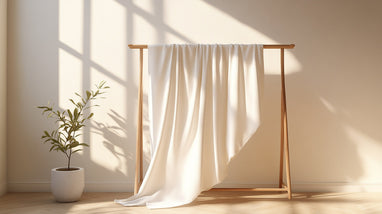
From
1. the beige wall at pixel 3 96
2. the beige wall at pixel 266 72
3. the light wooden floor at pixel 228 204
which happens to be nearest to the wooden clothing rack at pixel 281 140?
the light wooden floor at pixel 228 204

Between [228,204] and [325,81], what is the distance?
4.70 ft

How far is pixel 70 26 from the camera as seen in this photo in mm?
3270

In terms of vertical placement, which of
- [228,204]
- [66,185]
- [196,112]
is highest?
[196,112]

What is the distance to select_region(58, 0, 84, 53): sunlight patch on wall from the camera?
129 inches

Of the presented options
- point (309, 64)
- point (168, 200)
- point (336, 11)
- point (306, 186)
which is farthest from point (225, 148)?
point (336, 11)

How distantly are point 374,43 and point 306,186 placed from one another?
55.5 inches

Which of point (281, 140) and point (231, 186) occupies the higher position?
point (281, 140)

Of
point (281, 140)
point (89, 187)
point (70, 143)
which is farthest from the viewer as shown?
point (89, 187)

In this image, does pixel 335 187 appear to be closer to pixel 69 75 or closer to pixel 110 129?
pixel 110 129

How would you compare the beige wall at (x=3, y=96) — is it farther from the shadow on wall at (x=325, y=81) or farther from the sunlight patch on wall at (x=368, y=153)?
the sunlight patch on wall at (x=368, y=153)

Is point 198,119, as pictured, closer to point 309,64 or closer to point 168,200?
point 168,200

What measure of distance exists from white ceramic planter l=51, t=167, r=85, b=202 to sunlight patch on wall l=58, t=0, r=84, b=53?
1110 millimetres

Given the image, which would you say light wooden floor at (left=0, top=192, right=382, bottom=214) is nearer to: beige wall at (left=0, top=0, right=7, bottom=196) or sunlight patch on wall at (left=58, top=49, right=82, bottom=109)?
beige wall at (left=0, top=0, right=7, bottom=196)

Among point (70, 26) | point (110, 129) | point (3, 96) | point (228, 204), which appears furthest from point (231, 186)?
point (3, 96)
